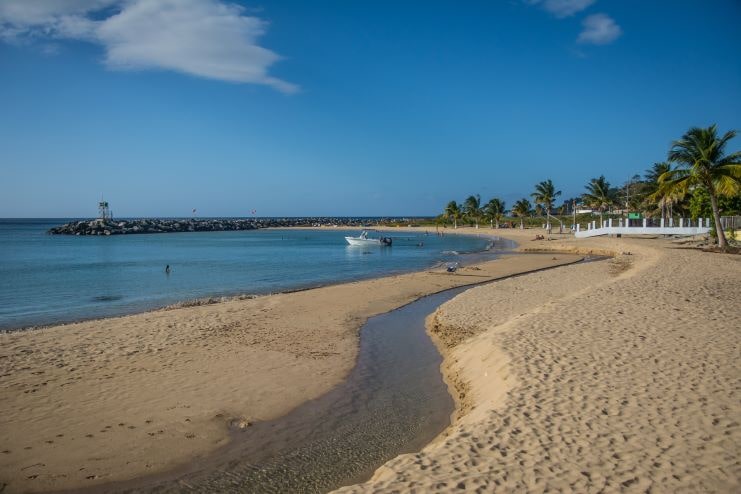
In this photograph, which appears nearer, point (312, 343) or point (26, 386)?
point (26, 386)

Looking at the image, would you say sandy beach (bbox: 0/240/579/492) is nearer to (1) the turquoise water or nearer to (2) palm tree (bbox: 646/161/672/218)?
(1) the turquoise water

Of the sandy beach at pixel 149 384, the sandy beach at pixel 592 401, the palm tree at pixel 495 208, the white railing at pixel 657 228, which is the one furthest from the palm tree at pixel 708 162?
the palm tree at pixel 495 208

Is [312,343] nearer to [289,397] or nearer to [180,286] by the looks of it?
[289,397]

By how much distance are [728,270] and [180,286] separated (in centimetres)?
2976

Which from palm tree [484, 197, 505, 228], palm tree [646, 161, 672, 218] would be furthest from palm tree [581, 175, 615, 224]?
palm tree [484, 197, 505, 228]

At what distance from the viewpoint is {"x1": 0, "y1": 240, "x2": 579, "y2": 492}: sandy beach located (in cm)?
735

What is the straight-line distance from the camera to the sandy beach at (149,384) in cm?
735

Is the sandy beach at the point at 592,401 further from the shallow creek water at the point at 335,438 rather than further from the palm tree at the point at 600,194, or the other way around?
the palm tree at the point at 600,194

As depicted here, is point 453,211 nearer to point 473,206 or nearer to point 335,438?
point 473,206

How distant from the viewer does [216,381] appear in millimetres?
10672

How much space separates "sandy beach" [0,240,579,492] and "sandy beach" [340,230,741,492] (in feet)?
12.0

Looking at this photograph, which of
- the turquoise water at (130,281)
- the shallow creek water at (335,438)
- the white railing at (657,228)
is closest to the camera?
the shallow creek water at (335,438)

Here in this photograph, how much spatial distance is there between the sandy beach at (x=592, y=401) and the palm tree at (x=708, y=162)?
68.9 ft

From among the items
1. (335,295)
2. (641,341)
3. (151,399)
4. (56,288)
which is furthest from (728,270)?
(56,288)
